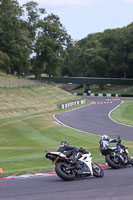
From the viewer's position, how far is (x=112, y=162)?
17.5m

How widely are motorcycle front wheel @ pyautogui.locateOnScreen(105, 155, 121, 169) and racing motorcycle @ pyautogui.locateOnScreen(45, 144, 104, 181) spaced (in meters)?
1.68

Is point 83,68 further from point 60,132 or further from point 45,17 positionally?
point 60,132

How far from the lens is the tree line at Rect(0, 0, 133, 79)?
99750 millimetres

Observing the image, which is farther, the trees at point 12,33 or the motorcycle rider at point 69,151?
the trees at point 12,33

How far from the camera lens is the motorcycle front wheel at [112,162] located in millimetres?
17391

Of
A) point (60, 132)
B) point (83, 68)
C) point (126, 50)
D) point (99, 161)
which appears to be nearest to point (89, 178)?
point (99, 161)

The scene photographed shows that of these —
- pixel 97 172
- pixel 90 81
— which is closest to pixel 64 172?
pixel 97 172

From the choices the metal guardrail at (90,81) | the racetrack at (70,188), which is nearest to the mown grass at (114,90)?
the metal guardrail at (90,81)

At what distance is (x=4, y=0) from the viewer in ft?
323

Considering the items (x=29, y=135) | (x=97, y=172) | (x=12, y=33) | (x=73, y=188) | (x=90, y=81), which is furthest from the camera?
(x=90, y=81)

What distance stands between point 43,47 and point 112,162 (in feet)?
312

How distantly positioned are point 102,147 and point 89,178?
276cm

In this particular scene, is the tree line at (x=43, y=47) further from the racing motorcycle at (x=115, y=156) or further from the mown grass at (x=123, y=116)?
the racing motorcycle at (x=115, y=156)

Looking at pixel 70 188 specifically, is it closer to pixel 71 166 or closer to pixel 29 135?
pixel 71 166
